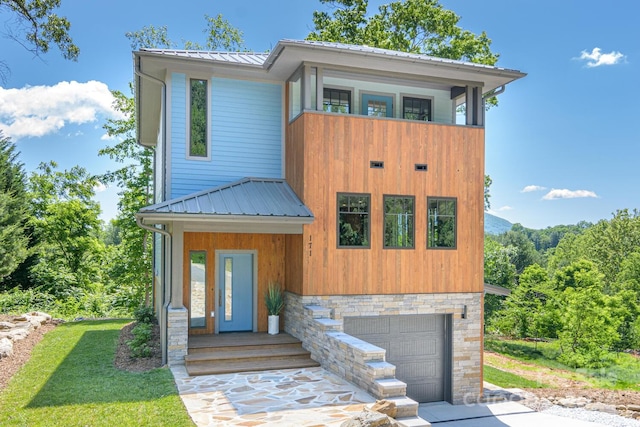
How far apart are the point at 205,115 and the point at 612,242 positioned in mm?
36432

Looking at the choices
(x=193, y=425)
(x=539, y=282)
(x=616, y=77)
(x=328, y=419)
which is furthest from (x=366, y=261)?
(x=616, y=77)

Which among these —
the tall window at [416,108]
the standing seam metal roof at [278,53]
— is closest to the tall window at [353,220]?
the tall window at [416,108]

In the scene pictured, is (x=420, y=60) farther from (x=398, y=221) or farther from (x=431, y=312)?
(x=431, y=312)

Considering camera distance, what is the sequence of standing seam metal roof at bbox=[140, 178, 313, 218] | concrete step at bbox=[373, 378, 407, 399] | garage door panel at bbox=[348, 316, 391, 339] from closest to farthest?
concrete step at bbox=[373, 378, 407, 399]
standing seam metal roof at bbox=[140, 178, 313, 218]
garage door panel at bbox=[348, 316, 391, 339]

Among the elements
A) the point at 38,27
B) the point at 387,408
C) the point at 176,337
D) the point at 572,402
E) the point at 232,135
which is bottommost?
the point at 572,402

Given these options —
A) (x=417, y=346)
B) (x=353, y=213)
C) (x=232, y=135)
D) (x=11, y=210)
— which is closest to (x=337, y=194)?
(x=353, y=213)

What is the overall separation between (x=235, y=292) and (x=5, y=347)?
4.80 m

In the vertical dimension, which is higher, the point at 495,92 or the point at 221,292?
the point at 495,92

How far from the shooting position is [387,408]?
6.69 m

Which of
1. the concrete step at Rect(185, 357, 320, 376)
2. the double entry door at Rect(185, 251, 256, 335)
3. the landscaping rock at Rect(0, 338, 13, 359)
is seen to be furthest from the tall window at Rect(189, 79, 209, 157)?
the landscaping rock at Rect(0, 338, 13, 359)

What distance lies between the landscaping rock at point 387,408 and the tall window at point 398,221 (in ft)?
16.7

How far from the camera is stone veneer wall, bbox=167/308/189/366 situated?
9.75 meters

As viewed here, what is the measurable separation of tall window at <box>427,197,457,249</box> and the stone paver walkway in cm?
421

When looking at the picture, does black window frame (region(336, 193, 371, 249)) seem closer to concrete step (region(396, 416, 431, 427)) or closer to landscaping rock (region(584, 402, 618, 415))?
concrete step (region(396, 416, 431, 427))
